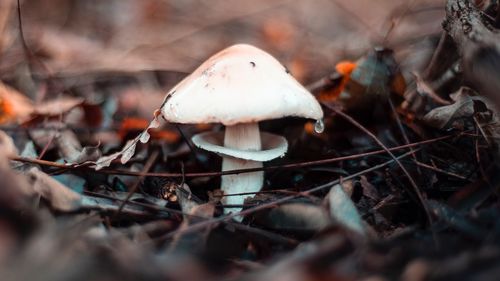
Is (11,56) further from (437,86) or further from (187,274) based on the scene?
(187,274)

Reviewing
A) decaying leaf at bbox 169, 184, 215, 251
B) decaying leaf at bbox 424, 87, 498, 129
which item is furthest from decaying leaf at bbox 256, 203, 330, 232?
decaying leaf at bbox 424, 87, 498, 129

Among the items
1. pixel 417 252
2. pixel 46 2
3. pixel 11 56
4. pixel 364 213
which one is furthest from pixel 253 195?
pixel 46 2

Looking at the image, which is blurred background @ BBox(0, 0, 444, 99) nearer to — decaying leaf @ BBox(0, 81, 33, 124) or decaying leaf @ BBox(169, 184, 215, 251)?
decaying leaf @ BBox(0, 81, 33, 124)

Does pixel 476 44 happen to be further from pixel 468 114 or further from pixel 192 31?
pixel 192 31

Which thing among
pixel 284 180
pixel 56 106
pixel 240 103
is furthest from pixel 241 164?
pixel 56 106

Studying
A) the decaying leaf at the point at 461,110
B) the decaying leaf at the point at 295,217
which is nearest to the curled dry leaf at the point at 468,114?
the decaying leaf at the point at 461,110

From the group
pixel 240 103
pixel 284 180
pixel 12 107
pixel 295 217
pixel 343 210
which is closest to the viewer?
pixel 343 210

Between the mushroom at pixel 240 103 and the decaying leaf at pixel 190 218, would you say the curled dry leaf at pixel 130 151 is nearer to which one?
the mushroom at pixel 240 103

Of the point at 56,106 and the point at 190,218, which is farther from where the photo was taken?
the point at 56,106
